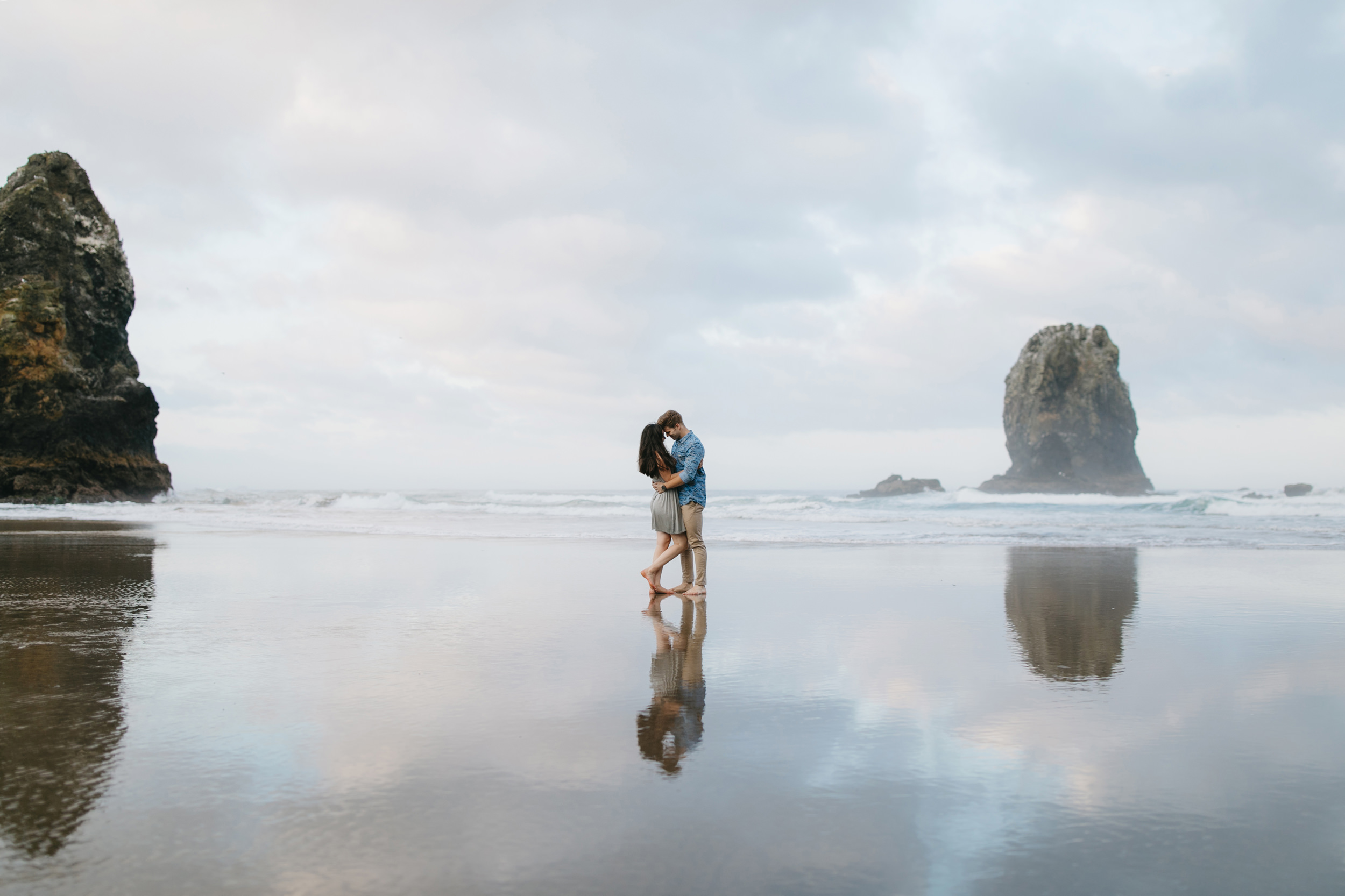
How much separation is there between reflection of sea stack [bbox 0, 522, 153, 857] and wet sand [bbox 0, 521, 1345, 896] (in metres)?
0.02

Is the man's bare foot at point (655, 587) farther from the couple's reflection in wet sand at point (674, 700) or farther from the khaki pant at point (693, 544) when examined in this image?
the couple's reflection in wet sand at point (674, 700)

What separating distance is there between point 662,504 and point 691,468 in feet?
1.53

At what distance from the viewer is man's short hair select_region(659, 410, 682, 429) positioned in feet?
25.8

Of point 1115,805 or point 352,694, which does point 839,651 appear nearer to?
point 1115,805

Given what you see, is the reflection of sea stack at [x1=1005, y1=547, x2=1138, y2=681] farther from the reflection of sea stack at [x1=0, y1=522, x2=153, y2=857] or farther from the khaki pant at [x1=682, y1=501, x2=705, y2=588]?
the reflection of sea stack at [x1=0, y1=522, x2=153, y2=857]

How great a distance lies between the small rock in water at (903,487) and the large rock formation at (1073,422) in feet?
24.0

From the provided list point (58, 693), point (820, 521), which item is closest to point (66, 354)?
point (820, 521)

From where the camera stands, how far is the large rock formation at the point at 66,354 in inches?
1268

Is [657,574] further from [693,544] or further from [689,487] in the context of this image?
[689,487]

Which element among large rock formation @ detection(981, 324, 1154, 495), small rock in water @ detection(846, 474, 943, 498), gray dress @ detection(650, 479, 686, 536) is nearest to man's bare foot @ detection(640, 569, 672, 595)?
gray dress @ detection(650, 479, 686, 536)

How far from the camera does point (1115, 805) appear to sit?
2.54 metres

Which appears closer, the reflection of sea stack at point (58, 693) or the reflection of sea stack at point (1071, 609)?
the reflection of sea stack at point (58, 693)

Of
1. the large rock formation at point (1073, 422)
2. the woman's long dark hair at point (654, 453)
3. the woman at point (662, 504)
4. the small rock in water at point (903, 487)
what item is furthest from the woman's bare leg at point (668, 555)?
the large rock formation at point (1073, 422)

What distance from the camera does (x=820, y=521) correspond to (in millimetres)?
22578
